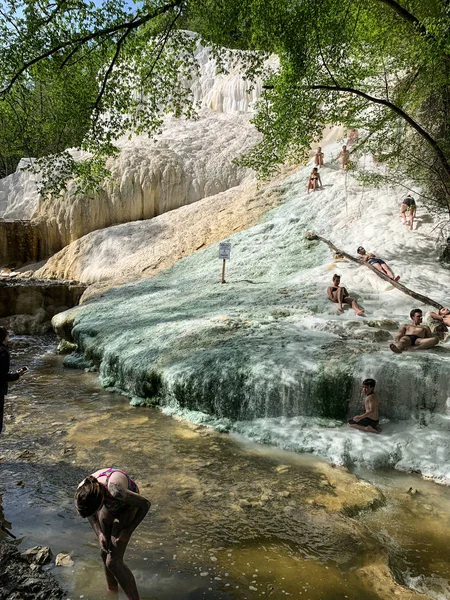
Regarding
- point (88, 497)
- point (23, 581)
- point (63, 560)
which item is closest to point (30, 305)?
point (63, 560)

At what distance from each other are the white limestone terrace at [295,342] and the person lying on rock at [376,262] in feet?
0.77

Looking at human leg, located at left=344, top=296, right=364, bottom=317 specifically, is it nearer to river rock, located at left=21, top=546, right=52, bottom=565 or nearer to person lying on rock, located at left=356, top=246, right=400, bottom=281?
person lying on rock, located at left=356, top=246, right=400, bottom=281

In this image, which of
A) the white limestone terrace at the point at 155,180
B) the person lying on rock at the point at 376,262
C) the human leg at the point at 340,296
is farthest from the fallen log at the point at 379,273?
the white limestone terrace at the point at 155,180

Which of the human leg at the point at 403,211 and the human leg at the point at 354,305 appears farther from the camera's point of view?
the human leg at the point at 403,211

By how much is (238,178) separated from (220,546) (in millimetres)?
20289

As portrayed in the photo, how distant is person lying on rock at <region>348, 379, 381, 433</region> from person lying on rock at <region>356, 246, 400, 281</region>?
15.1 feet

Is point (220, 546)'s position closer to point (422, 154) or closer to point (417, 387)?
point (417, 387)

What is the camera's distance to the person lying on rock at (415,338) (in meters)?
7.54

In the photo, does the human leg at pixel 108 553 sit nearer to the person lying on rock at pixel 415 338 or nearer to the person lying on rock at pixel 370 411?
the person lying on rock at pixel 370 411

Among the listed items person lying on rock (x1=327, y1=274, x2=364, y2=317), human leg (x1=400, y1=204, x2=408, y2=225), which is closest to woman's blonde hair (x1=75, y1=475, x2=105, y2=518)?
person lying on rock (x1=327, y1=274, x2=364, y2=317)

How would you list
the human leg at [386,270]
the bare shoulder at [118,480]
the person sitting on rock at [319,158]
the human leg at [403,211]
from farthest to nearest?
1. the person sitting on rock at [319,158]
2. the human leg at [403,211]
3. the human leg at [386,270]
4. the bare shoulder at [118,480]

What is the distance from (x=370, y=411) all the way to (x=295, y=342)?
201cm

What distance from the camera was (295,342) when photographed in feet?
27.0

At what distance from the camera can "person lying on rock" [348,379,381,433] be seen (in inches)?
257
